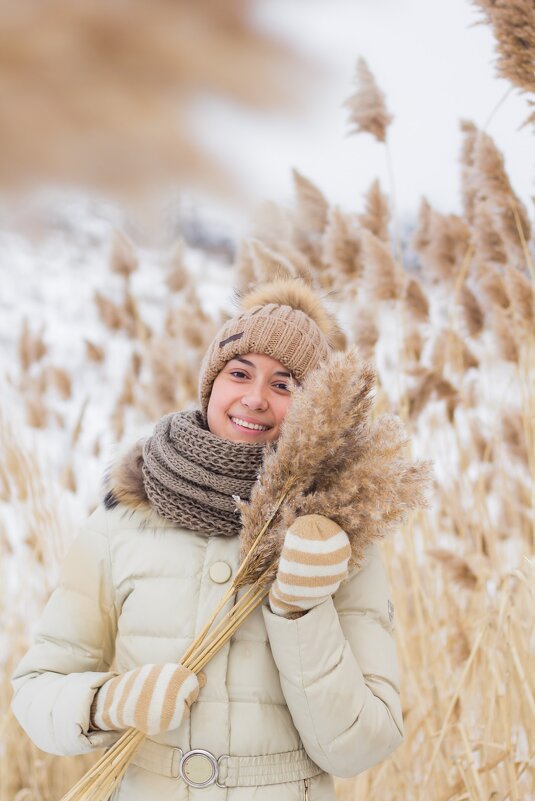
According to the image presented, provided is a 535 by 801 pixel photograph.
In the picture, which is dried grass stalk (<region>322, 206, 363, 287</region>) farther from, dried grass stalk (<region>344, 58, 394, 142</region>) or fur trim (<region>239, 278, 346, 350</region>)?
fur trim (<region>239, 278, 346, 350</region>)

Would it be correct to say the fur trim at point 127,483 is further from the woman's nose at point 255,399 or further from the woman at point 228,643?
the woman's nose at point 255,399

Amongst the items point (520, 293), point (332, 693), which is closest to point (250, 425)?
point (332, 693)

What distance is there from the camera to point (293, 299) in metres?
1.05

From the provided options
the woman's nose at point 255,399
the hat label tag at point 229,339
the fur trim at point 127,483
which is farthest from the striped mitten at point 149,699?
the hat label tag at point 229,339

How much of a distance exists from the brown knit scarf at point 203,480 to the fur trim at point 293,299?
10.6 inches

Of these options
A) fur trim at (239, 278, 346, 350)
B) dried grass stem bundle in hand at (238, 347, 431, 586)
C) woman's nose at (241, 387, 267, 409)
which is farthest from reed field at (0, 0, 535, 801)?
dried grass stem bundle in hand at (238, 347, 431, 586)

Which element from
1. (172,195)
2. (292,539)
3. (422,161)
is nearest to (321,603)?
(292,539)

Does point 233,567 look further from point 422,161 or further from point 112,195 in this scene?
point 112,195

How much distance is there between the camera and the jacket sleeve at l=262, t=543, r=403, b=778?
723 millimetres

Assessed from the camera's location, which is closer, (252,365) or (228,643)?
(228,643)

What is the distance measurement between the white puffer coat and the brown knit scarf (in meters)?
0.03

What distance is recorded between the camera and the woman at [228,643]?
28.5 inches

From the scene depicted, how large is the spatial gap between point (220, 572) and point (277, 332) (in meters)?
0.34

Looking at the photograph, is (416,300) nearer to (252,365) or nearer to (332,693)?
(252,365)
